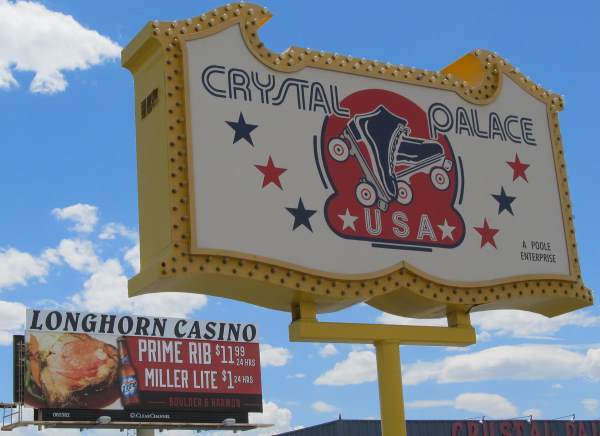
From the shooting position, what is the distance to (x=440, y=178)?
541 inches

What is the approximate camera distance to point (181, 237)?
38.7ft

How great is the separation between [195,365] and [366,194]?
89.6 ft

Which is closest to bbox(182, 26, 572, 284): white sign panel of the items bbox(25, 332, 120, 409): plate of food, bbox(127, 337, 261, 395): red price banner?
bbox(25, 332, 120, 409): plate of food

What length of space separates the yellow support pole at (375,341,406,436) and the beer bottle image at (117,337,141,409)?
84.3 ft

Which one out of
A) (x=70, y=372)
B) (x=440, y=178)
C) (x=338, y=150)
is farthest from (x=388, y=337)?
(x=70, y=372)

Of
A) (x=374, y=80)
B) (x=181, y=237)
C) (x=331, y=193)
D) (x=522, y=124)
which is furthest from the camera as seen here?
(x=522, y=124)

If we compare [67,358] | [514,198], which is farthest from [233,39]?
[67,358]

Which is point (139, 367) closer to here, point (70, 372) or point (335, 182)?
point (70, 372)

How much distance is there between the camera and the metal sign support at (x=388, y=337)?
12742 millimetres

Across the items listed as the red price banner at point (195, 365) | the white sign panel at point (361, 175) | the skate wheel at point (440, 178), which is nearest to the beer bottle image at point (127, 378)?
the red price banner at point (195, 365)

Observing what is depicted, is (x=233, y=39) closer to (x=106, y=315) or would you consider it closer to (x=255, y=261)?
(x=255, y=261)

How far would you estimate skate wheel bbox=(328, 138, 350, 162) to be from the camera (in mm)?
13086

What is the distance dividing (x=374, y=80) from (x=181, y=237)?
11.7 feet

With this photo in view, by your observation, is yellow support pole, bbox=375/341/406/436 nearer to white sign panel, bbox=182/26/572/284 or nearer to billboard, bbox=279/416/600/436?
white sign panel, bbox=182/26/572/284
